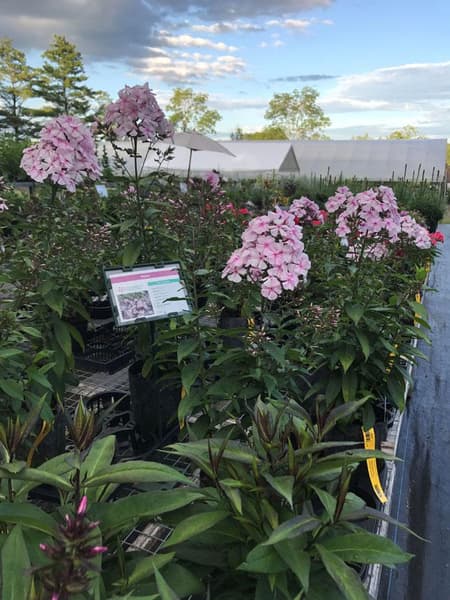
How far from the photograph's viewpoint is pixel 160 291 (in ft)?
7.31

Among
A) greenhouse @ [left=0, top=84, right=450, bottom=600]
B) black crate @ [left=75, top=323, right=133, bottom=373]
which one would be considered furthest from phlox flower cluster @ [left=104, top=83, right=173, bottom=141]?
black crate @ [left=75, top=323, right=133, bottom=373]

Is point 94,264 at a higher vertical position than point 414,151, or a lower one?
lower

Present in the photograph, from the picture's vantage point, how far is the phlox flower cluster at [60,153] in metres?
2.26

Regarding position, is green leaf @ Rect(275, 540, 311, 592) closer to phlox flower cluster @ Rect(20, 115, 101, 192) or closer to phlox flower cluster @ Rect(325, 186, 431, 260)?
phlox flower cluster @ Rect(325, 186, 431, 260)

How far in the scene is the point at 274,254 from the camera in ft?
5.82

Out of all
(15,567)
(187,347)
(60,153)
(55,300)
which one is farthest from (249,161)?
(15,567)

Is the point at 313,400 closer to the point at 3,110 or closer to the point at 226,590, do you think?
the point at 226,590

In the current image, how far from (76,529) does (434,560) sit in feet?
6.23

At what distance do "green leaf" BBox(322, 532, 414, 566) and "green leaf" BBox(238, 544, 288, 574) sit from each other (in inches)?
4.5

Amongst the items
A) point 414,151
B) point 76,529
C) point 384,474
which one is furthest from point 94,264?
point 414,151

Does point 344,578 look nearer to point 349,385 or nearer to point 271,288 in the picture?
point 271,288

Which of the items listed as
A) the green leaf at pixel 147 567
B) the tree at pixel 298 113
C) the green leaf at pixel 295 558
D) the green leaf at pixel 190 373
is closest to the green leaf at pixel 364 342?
the green leaf at pixel 190 373

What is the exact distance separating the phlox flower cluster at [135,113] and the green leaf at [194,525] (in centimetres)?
198

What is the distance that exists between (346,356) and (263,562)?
126cm
